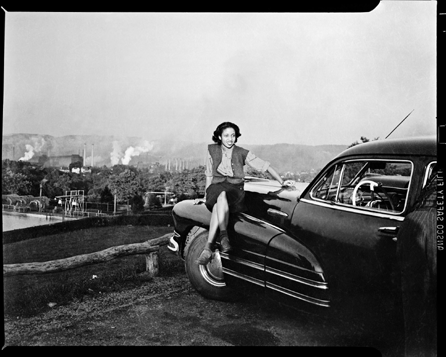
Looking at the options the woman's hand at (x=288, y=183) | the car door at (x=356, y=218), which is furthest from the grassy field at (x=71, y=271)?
the car door at (x=356, y=218)

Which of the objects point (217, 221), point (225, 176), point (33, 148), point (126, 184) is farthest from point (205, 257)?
point (33, 148)

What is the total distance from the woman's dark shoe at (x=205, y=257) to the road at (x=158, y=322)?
15 centimetres

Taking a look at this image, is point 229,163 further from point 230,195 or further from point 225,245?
point 225,245

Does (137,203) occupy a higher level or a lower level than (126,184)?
lower

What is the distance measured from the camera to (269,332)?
238 cm

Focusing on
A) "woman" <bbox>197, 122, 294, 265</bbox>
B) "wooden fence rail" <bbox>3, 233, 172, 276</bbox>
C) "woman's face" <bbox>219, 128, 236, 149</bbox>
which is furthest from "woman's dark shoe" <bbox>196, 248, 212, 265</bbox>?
"woman's face" <bbox>219, 128, 236, 149</bbox>

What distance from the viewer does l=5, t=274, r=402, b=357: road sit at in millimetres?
2377

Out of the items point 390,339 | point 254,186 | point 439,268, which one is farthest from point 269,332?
point 439,268

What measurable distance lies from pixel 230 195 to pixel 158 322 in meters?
0.91

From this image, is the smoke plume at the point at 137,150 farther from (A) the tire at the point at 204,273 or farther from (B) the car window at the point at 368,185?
(B) the car window at the point at 368,185

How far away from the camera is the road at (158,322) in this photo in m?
2.38

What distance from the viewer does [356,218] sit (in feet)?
7.28

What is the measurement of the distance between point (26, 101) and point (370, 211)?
7.20 feet

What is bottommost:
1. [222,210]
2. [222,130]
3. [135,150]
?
[222,210]
